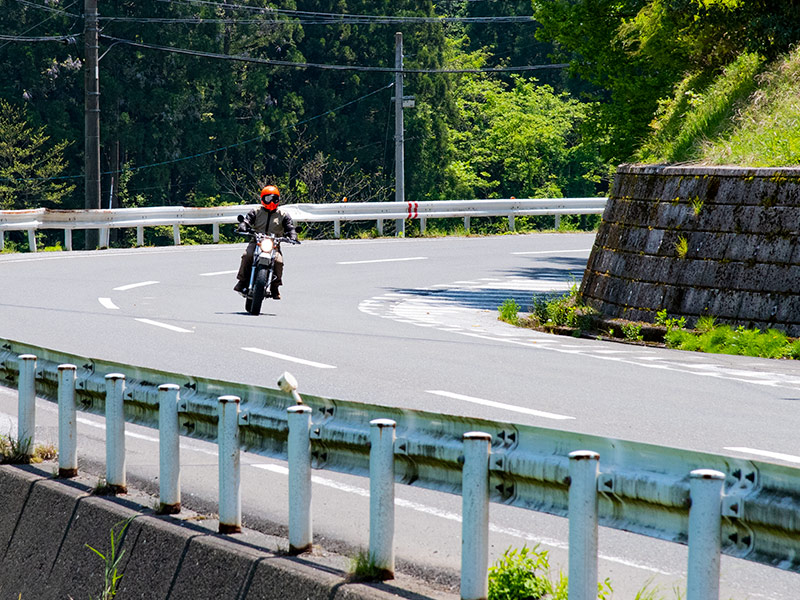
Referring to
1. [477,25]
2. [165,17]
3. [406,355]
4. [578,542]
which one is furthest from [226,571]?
[477,25]

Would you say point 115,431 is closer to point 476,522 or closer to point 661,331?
point 476,522

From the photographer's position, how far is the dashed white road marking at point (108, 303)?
1727 centimetres

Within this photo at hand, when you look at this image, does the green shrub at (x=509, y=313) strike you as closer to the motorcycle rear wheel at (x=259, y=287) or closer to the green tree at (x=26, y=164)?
the motorcycle rear wheel at (x=259, y=287)

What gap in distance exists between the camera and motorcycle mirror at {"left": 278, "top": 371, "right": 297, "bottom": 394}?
16.5 feet

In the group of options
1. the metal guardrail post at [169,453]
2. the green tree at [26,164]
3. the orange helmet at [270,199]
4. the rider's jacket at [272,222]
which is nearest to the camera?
the metal guardrail post at [169,453]

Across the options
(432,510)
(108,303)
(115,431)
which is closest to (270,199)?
(108,303)

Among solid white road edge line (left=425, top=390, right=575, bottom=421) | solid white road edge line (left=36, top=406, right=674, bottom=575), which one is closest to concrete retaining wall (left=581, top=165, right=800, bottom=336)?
solid white road edge line (left=425, top=390, right=575, bottom=421)

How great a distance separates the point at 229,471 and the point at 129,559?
62 cm

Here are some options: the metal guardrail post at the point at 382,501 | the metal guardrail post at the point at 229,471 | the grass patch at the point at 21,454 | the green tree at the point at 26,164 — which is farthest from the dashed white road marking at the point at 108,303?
the green tree at the point at 26,164

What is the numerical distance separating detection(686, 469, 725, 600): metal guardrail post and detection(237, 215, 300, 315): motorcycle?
1309cm

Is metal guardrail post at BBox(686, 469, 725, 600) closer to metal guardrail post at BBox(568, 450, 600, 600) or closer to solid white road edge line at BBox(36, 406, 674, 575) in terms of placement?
metal guardrail post at BBox(568, 450, 600, 600)

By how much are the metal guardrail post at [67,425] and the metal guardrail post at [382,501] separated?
7.06 feet

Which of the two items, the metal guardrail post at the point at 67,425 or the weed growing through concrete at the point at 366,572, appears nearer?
the weed growing through concrete at the point at 366,572

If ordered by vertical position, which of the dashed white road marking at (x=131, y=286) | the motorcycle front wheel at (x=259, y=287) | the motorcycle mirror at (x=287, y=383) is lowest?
the dashed white road marking at (x=131, y=286)
